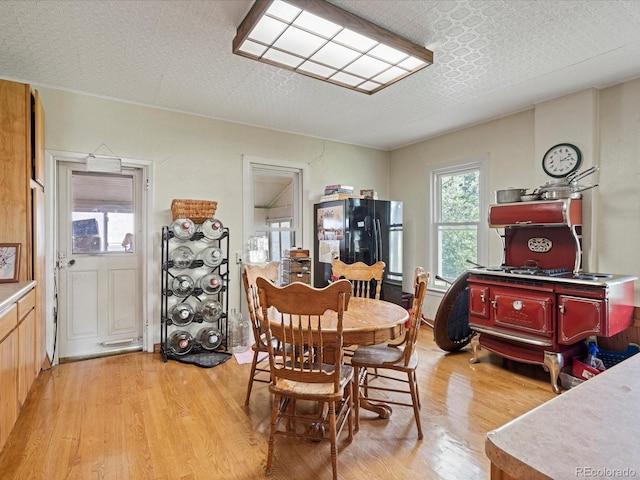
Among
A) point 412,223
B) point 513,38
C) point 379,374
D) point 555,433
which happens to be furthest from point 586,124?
point 555,433

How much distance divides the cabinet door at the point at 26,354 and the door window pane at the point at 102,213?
1096 mm

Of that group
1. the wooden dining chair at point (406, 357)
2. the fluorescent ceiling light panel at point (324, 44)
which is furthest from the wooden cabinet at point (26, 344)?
the fluorescent ceiling light panel at point (324, 44)

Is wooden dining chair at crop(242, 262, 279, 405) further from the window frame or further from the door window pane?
the window frame

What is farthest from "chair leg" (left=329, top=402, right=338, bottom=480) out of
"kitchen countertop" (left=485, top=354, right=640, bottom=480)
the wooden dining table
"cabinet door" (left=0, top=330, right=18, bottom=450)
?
"cabinet door" (left=0, top=330, right=18, bottom=450)

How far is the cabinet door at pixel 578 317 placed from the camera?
8.56ft

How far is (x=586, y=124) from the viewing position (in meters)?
3.23

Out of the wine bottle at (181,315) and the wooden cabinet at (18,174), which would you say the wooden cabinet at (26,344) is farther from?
the wine bottle at (181,315)

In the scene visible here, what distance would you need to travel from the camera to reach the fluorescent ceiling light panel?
204 cm

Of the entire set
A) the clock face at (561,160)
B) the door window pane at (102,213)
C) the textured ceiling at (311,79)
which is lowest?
the door window pane at (102,213)

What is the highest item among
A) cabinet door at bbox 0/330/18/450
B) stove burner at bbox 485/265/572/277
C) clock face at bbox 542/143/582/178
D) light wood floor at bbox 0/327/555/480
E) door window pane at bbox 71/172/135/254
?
clock face at bbox 542/143/582/178

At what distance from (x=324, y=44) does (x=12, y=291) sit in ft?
8.48

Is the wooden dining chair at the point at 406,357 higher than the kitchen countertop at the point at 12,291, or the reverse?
the kitchen countertop at the point at 12,291

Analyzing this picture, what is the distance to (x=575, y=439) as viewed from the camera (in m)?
0.57

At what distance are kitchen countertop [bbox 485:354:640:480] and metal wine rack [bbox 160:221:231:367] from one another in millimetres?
3194
